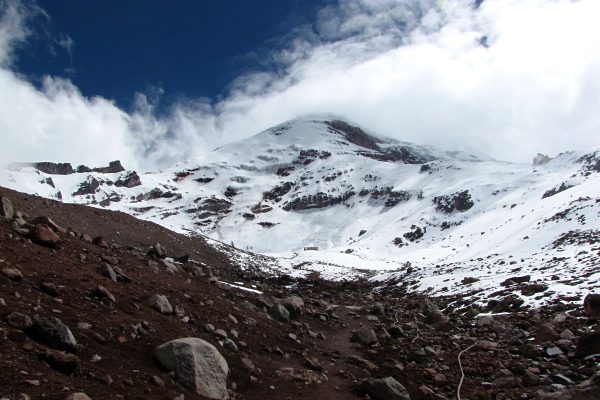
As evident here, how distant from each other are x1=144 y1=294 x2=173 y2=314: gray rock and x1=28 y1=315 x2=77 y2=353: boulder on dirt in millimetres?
3601

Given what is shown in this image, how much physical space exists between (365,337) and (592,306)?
7.94m

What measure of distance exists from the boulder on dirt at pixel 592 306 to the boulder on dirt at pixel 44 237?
Answer: 1747 centimetres

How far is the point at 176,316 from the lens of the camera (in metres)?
11.7

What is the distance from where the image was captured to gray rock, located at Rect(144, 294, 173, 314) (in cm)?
1142

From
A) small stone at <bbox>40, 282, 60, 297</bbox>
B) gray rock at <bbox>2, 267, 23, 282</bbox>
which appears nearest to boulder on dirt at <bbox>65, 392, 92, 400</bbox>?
small stone at <bbox>40, 282, 60, 297</bbox>

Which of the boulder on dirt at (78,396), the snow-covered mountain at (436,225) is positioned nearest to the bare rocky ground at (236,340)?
the boulder on dirt at (78,396)

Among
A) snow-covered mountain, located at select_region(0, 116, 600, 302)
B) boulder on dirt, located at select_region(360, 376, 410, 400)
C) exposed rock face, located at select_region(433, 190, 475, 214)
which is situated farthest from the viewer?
exposed rock face, located at select_region(433, 190, 475, 214)

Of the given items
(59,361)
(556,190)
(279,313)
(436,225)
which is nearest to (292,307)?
(279,313)

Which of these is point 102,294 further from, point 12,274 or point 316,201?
point 316,201

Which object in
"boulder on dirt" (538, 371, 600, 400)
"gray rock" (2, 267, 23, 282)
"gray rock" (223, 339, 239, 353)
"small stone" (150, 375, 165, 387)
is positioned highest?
"gray rock" (2, 267, 23, 282)

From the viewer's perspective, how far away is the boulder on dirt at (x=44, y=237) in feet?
40.0

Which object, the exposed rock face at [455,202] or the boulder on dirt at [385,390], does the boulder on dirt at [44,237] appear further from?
the exposed rock face at [455,202]

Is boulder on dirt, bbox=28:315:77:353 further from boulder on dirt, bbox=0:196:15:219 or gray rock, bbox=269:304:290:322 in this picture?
gray rock, bbox=269:304:290:322

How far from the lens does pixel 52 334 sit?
756cm
